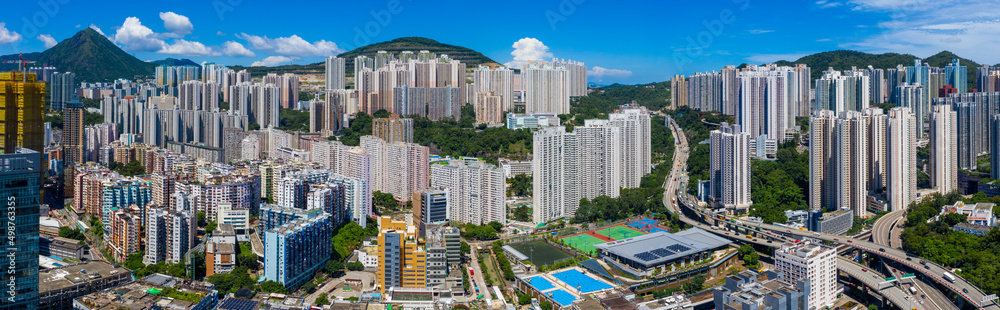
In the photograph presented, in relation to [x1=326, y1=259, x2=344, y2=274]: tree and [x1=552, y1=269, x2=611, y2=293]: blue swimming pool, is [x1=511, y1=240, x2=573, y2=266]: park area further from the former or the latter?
[x1=326, y1=259, x2=344, y2=274]: tree

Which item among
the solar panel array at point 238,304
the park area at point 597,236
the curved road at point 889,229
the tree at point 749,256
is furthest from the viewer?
the park area at point 597,236

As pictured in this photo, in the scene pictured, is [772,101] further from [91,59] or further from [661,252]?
[91,59]

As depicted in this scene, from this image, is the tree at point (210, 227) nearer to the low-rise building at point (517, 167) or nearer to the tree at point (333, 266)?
the tree at point (333, 266)

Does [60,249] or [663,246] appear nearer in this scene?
[60,249]

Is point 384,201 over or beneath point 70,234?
over

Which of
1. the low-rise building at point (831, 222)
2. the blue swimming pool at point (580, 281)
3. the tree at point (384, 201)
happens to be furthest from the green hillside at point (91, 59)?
the low-rise building at point (831, 222)

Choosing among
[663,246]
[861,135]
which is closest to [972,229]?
[861,135]

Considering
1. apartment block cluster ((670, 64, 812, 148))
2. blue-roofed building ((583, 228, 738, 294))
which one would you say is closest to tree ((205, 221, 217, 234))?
blue-roofed building ((583, 228, 738, 294))

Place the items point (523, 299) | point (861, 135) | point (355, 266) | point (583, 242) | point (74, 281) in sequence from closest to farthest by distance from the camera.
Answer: point (74, 281) → point (523, 299) → point (355, 266) → point (583, 242) → point (861, 135)
